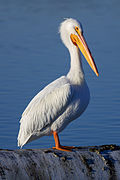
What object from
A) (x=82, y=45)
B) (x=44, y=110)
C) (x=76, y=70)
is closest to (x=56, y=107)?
(x=44, y=110)

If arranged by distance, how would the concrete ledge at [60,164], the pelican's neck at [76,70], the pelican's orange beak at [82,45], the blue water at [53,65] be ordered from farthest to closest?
1. the blue water at [53,65]
2. the pelican's orange beak at [82,45]
3. the pelican's neck at [76,70]
4. the concrete ledge at [60,164]

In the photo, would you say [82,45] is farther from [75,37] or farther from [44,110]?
[44,110]

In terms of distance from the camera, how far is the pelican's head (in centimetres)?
805

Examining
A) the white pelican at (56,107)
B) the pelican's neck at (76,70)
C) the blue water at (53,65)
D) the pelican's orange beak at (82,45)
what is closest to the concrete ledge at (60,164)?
the white pelican at (56,107)

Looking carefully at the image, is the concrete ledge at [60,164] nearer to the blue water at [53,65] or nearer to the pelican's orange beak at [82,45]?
the pelican's orange beak at [82,45]

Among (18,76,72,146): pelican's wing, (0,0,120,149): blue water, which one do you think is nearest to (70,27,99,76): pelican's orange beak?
(18,76,72,146): pelican's wing

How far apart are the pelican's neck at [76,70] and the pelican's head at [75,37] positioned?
0.09 meters

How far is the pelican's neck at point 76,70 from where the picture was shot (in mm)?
7719

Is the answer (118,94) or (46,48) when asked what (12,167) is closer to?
(118,94)

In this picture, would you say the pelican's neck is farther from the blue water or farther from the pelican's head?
the blue water

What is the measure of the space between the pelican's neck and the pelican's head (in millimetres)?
88

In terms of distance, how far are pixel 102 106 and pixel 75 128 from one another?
1.15 m

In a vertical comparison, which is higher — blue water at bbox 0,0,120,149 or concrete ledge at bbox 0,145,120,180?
blue water at bbox 0,0,120,149

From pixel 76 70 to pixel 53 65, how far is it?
6748 millimetres
